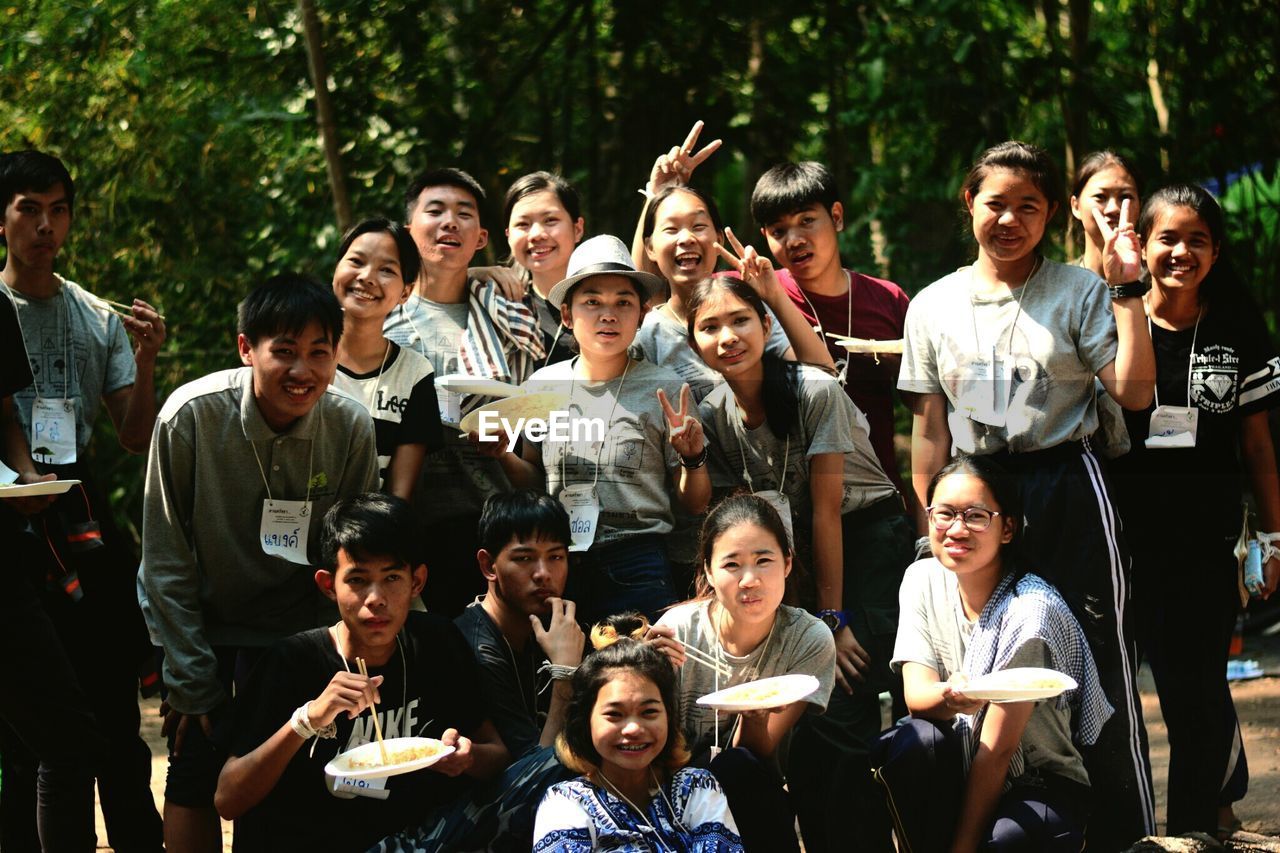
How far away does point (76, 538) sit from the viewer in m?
3.52

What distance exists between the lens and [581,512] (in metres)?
3.64

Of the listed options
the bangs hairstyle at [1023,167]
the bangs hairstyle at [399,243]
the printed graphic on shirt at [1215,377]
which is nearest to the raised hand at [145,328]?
the bangs hairstyle at [399,243]

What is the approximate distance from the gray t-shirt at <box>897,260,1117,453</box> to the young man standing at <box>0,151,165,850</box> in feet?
6.58

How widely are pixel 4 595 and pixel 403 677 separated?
2.97 ft

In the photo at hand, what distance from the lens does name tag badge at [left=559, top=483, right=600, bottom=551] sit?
362cm

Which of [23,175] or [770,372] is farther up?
[23,175]

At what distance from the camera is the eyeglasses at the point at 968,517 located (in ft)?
10.7

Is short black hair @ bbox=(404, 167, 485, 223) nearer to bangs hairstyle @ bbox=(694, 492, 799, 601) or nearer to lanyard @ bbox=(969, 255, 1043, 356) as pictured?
bangs hairstyle @ bbox=(694, 492, 799, 601)

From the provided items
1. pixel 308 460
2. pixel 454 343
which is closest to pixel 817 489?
pixel 454 343

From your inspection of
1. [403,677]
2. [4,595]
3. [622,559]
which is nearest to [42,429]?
[4,595]

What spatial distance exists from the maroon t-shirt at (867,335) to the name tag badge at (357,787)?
162 cm

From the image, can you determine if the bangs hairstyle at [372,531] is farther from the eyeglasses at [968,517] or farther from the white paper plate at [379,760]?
the eyeglasses at [968,517]

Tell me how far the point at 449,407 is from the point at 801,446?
0.97 metres

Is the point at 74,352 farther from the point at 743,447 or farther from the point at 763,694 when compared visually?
the point at 763,694
